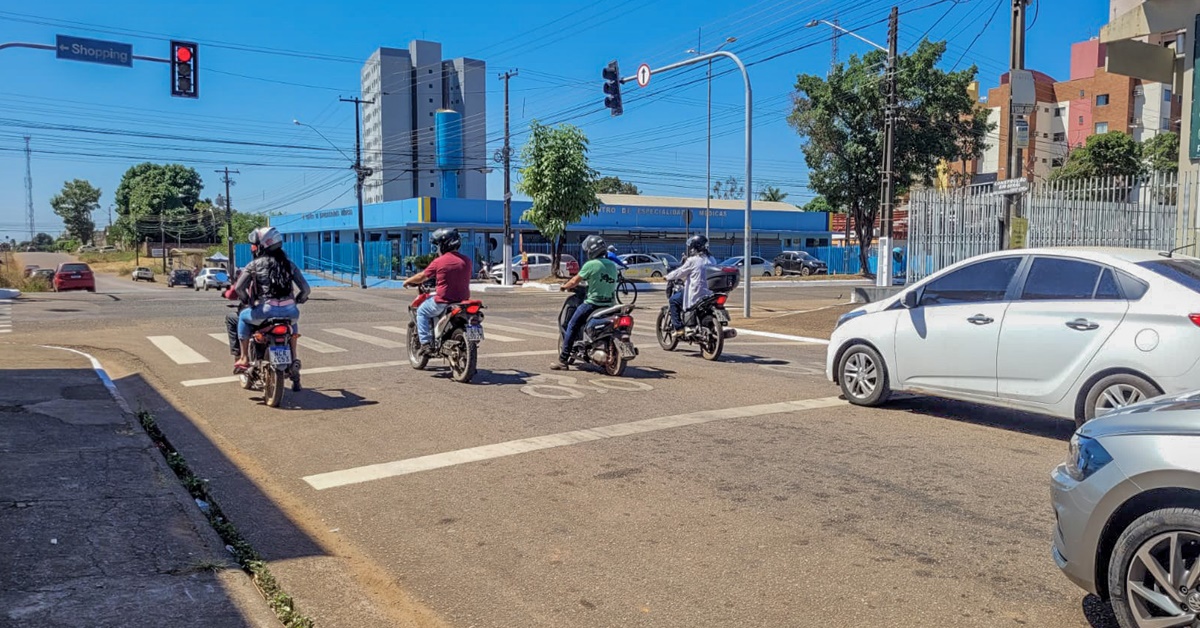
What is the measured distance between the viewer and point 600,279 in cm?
1083

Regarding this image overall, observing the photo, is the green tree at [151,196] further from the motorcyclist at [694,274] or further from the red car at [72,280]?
the motorcyclist at [694,274]

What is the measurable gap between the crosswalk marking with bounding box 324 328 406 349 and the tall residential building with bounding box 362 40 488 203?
77907 mm

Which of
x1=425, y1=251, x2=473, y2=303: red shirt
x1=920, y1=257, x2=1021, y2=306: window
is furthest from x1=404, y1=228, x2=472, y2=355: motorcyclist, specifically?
x1=920, y1=257, x2=1021, y2=306: window

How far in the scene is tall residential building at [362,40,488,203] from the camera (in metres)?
96.2

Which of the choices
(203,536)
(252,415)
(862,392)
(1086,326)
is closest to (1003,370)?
(1086,326)

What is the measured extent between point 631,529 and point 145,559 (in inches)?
100

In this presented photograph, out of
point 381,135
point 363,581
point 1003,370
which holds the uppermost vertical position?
point 381,135

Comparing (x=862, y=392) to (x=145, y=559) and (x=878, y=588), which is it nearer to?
(x=878, y=588)

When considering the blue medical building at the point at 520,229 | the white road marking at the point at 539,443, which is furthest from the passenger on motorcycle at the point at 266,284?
the blue medical building at the point at 520,229

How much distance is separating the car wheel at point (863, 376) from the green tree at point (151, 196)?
102 meters

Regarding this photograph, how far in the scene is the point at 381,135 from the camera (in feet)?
319

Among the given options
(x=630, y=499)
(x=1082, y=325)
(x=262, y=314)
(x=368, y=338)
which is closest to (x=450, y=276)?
(x=262, y=314)

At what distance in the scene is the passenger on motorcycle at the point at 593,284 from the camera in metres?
10.7

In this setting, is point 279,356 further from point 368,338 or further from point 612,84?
point 612,84
